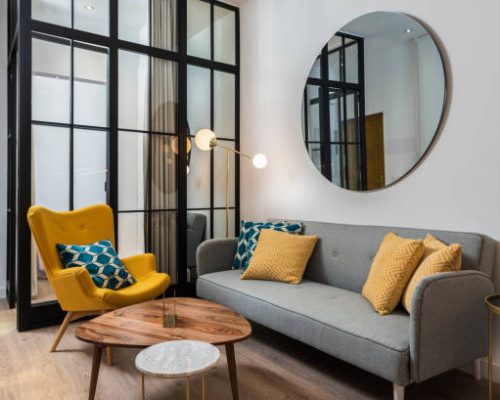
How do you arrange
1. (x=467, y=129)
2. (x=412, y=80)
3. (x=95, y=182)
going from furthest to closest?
(x=95, y=182) → (x=412, y=80) → (x=467, y=129)

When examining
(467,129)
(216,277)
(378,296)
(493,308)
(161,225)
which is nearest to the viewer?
(493,308)

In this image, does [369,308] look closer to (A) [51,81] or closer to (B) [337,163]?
(B) [337,163]

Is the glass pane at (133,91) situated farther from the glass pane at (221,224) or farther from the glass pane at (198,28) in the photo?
the glass pane at (221,224)

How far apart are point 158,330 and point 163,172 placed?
1.87 m

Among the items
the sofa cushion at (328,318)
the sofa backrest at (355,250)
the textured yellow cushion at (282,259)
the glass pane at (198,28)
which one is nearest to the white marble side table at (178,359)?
the sofa cushion at (328,318)

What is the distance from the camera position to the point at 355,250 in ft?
8.27

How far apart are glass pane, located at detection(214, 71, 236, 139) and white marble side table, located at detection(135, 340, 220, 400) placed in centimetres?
253

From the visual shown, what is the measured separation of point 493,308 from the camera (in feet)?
5.35

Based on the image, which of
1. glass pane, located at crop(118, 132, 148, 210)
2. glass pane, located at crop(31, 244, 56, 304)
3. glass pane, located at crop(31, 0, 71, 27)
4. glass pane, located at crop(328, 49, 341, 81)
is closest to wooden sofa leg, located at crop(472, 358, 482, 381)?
glass pane, located at crop(328, 49, 341, 81)

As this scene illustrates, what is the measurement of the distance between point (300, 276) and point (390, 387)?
2.83ft

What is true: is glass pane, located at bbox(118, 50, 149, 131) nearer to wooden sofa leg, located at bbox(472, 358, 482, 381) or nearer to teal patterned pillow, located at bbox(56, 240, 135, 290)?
teal patterned pillow, located at bbox(56, 240, 135, 290)

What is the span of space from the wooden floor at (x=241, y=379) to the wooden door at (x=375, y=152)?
46.0 inches

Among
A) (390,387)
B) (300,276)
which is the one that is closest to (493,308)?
(390,387)

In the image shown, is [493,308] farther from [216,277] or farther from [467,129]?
[216,277]
